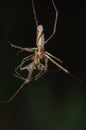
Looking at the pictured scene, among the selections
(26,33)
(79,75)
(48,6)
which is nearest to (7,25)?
(26,33)

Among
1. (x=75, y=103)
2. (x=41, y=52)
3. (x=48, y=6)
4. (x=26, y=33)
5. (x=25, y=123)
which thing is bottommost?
(x=25, y=123)

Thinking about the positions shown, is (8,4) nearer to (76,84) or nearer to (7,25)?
(7,25)

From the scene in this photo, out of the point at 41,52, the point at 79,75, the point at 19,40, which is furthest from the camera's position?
the point at 79,75

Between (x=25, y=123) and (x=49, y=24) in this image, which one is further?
(x=25, y=123)

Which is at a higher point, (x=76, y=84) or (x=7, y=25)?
(x=7, y=25)

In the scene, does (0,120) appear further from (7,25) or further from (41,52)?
(41,52)

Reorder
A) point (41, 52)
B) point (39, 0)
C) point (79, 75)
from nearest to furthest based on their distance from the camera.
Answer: point (41, 52)
point (39, 0)
point (79, 75)

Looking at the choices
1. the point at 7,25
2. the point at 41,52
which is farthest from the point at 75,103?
the point at 41,52
